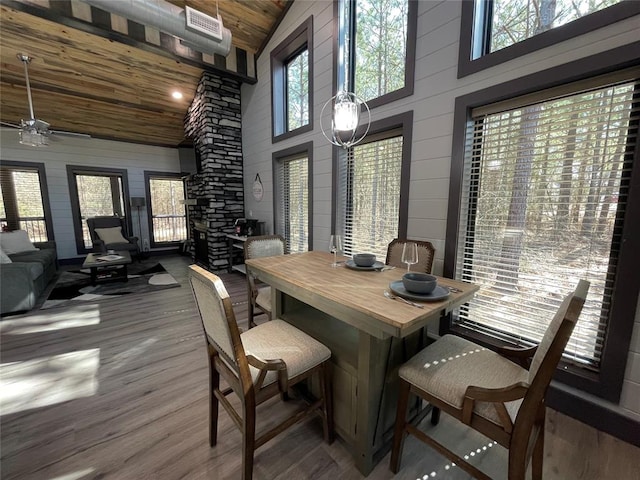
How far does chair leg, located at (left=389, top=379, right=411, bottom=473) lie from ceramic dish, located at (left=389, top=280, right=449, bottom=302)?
0.41 m

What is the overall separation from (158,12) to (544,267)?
4.10m

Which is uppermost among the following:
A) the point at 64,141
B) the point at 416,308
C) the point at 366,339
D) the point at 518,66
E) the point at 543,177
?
the point at 64,141

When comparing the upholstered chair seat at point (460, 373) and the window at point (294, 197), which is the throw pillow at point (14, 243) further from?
the upholstered chair seat at point (460, 373)

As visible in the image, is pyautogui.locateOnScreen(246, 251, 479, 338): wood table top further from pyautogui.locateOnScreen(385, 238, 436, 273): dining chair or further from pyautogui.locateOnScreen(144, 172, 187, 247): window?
pyautogui.locateOnScreen(144, 172, 187, 247): window

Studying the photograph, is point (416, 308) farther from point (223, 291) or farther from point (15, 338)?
point (15, 338)

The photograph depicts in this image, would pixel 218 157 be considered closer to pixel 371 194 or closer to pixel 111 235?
pixel 111 235

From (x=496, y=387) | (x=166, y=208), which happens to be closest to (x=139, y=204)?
(x=166, y=208)

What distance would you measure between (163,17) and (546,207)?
384 cm

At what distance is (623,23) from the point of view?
132cm

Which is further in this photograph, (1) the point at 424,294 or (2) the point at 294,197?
(2) the point at 294,197

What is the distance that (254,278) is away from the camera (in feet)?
7.97

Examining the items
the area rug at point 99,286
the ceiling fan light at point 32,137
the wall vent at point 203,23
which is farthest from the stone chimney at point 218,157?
the ceiling fan light at point 32,137

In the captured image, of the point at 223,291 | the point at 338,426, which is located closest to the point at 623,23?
the point at 223,291

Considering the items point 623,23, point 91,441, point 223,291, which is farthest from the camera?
point 91,441
